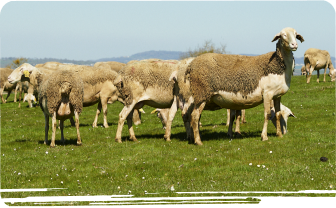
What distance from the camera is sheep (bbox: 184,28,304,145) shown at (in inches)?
458

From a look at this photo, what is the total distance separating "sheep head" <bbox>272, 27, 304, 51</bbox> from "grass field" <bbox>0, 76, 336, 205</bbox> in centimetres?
307

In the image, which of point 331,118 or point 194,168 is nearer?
point 194,168

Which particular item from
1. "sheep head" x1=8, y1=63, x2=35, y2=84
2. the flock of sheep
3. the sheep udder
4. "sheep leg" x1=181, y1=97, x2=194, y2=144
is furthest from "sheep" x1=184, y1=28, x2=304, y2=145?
"sheep head" x1=8, y1=63, x2=35, y2=84

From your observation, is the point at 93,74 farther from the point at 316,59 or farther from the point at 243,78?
the point at 316,59

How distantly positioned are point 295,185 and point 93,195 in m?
4.33

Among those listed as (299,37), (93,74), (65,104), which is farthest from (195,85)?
(93,74)

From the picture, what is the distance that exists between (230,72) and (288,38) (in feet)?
6.93

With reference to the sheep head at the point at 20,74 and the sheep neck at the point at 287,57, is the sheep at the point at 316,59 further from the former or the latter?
the sheep head at the point at 20,74

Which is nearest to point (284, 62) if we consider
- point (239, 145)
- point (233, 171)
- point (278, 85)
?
point (278, 85)

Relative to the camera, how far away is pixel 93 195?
297 inches

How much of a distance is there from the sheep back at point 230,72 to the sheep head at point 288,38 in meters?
0.43

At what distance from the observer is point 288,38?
11.2 meters

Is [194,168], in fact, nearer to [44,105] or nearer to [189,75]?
[189,75]

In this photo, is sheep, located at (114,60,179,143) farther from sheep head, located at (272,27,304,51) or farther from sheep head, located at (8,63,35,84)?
sheep head, located at (272,27,304,51)
